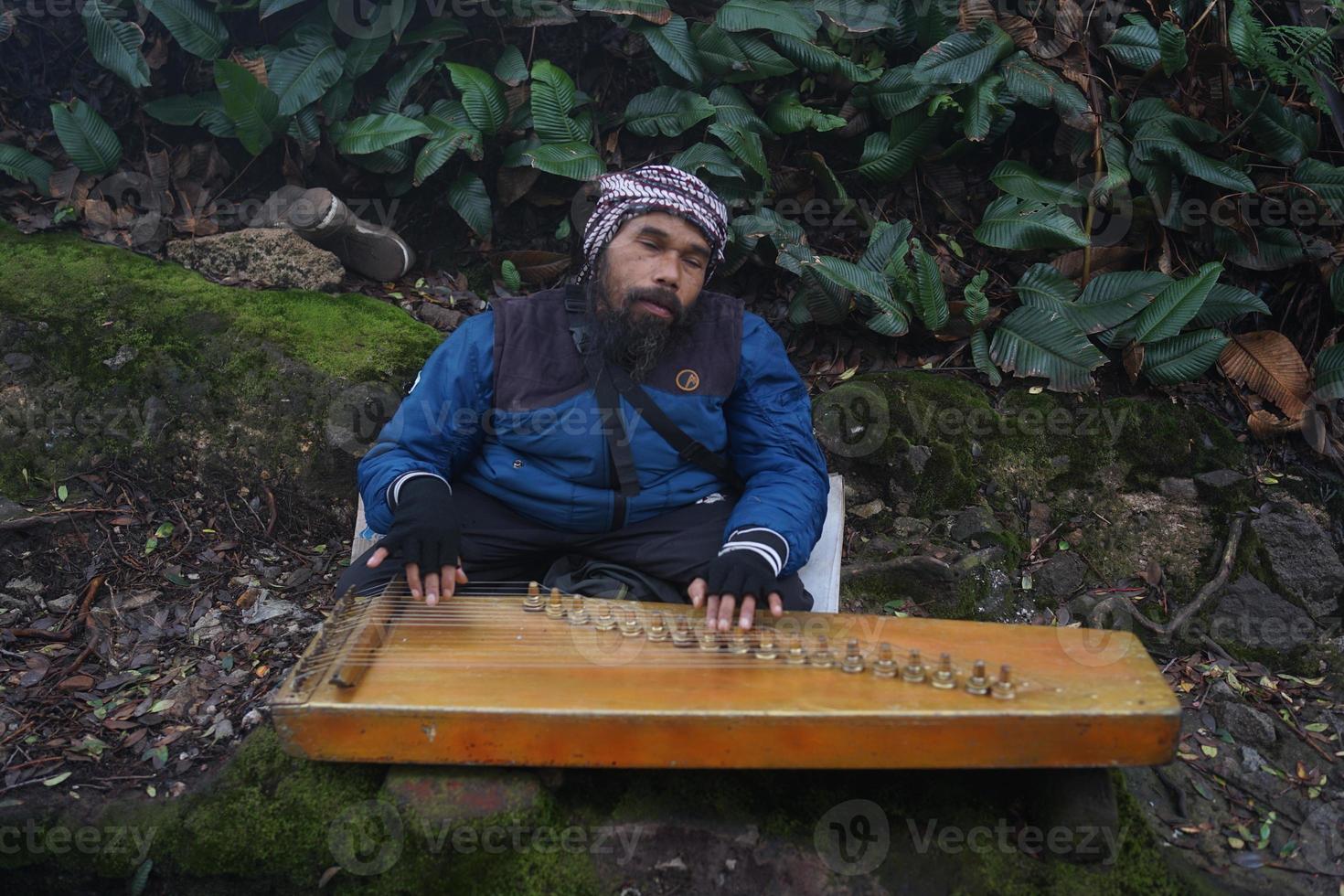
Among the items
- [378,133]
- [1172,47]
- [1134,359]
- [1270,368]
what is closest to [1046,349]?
[1134,359]

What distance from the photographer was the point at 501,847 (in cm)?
256

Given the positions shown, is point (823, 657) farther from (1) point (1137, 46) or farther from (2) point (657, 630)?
(1) point (1137, 46)

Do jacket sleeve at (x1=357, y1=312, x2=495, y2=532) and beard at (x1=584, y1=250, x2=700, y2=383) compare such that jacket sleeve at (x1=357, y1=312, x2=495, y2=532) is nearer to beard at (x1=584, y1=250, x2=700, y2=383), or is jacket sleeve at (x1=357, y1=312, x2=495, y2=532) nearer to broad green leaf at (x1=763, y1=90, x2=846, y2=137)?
beard at (x1=584, y1=250, x2=700, y2=383)

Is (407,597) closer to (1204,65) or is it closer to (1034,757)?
(1034,757)

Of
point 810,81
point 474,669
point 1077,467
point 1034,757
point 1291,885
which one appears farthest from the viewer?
point 810,81

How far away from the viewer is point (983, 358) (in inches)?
186

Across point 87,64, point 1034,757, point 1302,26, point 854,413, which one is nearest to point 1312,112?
point 1302,26

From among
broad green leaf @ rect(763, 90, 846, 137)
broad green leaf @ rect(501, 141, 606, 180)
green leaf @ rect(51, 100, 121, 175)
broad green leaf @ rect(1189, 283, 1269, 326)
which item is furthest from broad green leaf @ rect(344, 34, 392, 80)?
broad green leaf @ rect(1189, 283, 1269, 326)

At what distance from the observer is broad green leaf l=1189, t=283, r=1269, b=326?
4.55m

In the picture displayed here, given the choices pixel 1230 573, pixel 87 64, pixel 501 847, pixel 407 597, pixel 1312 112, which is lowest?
pixel 1230 573

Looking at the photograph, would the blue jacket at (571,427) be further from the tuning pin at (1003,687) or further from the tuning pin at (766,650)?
the tuning pin at (1003,687)

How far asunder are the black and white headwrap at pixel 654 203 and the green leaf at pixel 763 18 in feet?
5.82

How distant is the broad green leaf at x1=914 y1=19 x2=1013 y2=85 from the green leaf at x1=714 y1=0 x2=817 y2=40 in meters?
0.60

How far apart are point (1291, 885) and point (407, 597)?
2606 mm
